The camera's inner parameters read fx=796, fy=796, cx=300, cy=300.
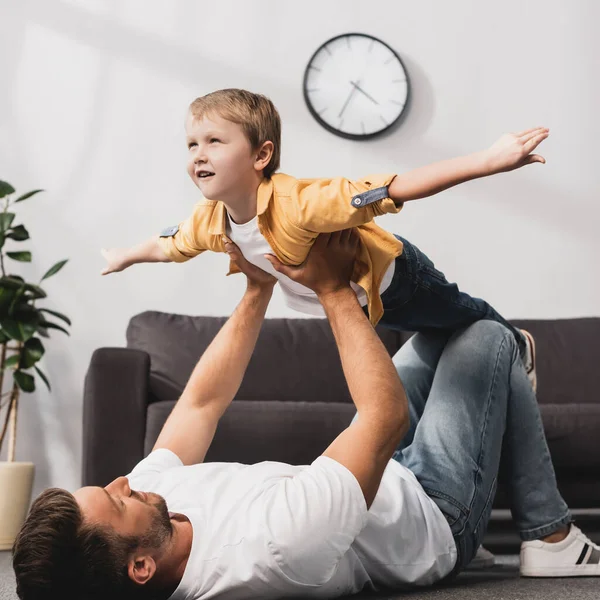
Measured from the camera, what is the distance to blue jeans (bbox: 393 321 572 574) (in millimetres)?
1549

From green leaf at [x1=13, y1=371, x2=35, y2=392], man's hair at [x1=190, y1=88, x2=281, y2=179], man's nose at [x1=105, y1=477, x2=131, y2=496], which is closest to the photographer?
man's nose at [x1=105, y1=477, x2=131, y2=496]

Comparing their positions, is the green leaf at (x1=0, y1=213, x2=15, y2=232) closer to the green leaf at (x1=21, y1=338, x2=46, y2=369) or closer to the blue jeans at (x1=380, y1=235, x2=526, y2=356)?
the green leaf at (x1=21, y1=338, x2=46, y2=369)

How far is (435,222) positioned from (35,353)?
1.89m

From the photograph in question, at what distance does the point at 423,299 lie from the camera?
5.81 feet

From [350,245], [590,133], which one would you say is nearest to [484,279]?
[590,133]

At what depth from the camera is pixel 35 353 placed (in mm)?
3205

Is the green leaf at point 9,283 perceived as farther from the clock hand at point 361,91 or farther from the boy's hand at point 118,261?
the clock hand at point 361,91

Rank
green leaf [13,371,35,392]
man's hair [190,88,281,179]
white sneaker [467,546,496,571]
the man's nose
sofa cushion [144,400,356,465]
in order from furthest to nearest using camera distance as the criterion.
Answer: green leaf [13,371,35,392] → sofa cushion [144,400,356,465] → white sneaker [467,546,496,571] → man's hair [190,88,281,179] → the man's nose

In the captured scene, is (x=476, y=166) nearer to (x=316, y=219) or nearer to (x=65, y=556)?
(x=316, y=219)

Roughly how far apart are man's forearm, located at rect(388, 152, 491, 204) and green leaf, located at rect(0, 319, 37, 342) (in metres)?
2.00

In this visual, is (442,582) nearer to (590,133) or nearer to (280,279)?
(280,279)

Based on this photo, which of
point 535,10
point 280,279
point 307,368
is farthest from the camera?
point 535,10

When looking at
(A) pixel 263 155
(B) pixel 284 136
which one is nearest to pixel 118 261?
(A) pixel 263 155

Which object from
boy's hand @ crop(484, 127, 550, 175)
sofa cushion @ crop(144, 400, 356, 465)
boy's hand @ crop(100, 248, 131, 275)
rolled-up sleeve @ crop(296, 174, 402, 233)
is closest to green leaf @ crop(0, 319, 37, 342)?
sofa cushion @ crop(144, 400, 356, 465)
